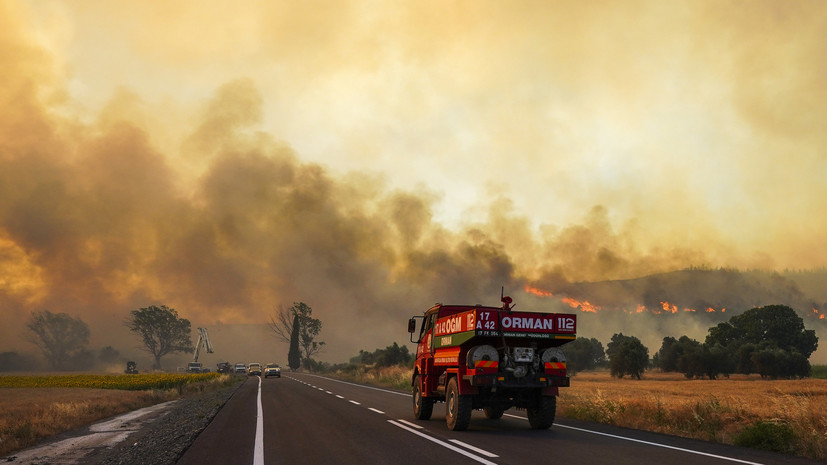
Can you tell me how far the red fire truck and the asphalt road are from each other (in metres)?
0.68

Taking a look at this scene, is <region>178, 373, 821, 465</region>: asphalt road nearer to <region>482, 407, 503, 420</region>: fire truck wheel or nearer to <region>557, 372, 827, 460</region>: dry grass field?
<region>482, 407, 503, 420</region>: fire truck wheel

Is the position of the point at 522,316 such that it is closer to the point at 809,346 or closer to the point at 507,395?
the point at 507,395

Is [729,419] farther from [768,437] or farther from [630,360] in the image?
[630,360]

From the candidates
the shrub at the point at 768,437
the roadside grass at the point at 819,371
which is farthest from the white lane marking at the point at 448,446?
the roadside grass at the point at 819,371

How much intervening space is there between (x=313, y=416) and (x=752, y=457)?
40.6ft

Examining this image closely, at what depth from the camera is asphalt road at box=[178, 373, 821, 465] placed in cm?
969

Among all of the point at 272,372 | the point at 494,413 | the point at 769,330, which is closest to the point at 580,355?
the point at 769,330

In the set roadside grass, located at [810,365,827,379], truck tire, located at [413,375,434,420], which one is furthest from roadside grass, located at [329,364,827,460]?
roadside grass, located at [810,365,827,379]

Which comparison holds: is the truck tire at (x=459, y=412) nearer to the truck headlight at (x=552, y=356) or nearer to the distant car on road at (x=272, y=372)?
the truck headlight at (x=552, y=356)

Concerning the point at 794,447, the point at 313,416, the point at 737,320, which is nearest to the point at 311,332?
the point at 737,320

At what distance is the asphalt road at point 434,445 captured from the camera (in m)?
9.69

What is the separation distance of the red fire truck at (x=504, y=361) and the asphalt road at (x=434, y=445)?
684mm

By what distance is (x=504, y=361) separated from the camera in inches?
563

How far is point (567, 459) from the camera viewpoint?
971cm
